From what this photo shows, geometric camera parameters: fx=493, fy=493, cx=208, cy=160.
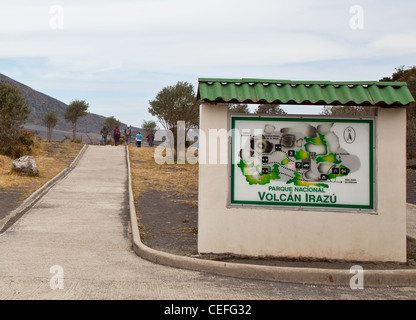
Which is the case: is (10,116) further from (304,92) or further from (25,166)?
(304,92)

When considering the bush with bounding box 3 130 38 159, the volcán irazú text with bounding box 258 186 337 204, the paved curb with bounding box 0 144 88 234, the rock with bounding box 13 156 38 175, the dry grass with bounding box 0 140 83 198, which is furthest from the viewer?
the bush with bounding box 3 130 38 159

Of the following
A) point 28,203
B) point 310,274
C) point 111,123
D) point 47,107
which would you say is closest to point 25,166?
point 28,203

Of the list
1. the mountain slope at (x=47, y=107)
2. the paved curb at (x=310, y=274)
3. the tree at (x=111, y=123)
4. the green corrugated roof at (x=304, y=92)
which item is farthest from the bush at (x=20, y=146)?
the mountain slope at (x=47, y=107)

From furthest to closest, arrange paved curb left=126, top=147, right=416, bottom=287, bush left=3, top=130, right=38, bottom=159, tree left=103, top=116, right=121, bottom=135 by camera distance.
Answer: tree left=103, top=116, right=121, bottom=135 → bush left=3, top=130, right=38, bottom=159 → paved curb left=126, top=147, right=416, bottom=287

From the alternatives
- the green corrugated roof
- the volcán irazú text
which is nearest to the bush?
the green corrugated roof

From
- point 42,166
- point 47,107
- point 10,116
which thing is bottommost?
point 42,166

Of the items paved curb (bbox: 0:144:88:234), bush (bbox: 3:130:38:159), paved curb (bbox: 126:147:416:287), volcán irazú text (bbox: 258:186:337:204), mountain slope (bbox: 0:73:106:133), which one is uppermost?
mountain slope (bbox: 0:73:106:133)

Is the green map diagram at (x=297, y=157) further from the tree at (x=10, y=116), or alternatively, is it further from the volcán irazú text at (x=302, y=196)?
the tree at (x=10, y=116)

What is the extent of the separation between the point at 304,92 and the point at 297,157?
3.56 feet

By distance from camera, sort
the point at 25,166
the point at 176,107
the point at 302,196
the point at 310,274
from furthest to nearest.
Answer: the point at 176,107, the point at 25,166, the point at 302,196, the point at 310,274

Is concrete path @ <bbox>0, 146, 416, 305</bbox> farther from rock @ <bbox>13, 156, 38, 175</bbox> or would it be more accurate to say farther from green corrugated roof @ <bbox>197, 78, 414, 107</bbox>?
rock @ <bbox>13, 156, 38, 175</bbox>

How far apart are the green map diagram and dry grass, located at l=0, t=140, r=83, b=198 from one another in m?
10.1

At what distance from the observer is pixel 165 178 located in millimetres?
22734

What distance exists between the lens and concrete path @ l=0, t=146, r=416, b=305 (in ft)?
20.0
